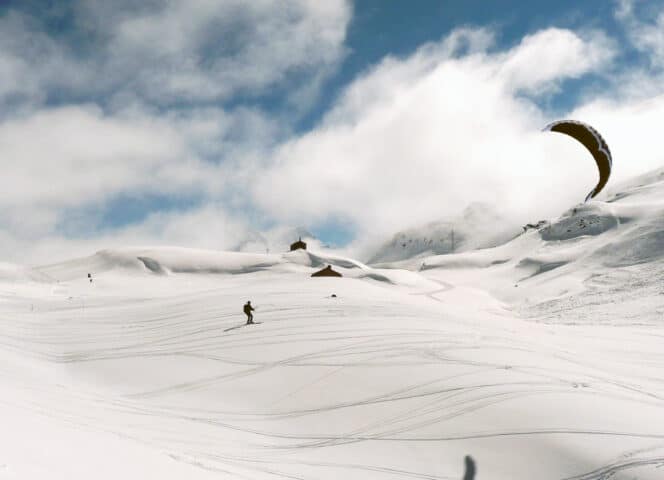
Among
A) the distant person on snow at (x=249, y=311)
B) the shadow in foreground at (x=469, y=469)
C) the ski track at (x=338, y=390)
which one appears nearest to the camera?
the shadow in foreground at (x=469, y=469)

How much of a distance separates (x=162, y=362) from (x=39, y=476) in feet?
40.4

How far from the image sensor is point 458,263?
11419cm

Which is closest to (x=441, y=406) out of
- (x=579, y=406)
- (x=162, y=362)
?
(x=579, y=406)

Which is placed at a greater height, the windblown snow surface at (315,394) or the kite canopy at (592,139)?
the kite canopy at (592,139)

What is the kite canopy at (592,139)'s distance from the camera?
59.9ft

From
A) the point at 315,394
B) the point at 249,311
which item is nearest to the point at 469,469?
the point at 315,394

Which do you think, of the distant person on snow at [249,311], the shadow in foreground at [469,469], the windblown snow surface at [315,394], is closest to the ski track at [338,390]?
the windblown snow surface at [315,394]

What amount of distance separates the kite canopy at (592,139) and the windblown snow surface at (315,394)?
7.36 m

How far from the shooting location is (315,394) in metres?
12.9

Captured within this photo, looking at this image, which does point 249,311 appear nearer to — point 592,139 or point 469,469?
point 469,469

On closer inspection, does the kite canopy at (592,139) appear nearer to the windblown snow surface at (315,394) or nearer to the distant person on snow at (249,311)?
the windblown snow surface at (315,394)

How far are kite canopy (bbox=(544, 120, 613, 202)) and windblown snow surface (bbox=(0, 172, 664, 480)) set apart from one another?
7.36 metres

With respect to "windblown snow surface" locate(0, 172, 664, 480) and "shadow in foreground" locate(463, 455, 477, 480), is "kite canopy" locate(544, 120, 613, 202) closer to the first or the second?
"windblown snow surface" locate(0, 172, 664, 480)

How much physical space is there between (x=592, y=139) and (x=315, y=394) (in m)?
15.0
